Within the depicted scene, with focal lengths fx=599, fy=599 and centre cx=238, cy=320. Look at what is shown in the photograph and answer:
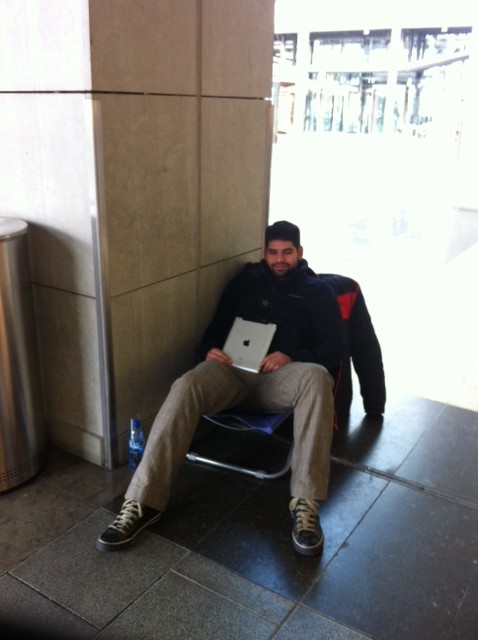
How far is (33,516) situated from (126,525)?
0.46 metres

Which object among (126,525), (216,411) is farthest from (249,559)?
(216,411)

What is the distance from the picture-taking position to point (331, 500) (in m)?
2.76

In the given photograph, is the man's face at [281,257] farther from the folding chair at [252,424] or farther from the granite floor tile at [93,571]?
the granite floor tile at [93,571]

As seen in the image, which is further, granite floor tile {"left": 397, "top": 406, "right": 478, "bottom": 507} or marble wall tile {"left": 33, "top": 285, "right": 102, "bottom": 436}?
granite floor tile {"left": 397, "top": 406, "right": 478, "bottom": 507}

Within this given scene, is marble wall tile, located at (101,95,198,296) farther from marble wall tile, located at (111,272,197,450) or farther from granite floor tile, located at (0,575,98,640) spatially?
granite floor tile, located at (0,575,98,640)

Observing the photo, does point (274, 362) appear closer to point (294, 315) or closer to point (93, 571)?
point (294, 315)

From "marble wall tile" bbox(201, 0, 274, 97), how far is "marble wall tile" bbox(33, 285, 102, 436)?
1.23 metres

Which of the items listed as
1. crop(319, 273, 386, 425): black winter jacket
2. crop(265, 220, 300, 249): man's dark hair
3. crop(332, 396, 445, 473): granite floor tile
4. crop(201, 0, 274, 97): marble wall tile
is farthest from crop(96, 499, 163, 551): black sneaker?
crop(201, 0, 274, 97): marble wall tile

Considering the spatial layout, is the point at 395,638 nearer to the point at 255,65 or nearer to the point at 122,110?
the point at 122,110

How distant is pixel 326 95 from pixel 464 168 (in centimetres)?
1273

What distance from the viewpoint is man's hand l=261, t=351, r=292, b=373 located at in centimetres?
279

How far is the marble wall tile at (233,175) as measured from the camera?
3.07 metres

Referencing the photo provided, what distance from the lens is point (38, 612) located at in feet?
6.78

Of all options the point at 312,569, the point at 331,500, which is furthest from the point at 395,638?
the point at 331,500
